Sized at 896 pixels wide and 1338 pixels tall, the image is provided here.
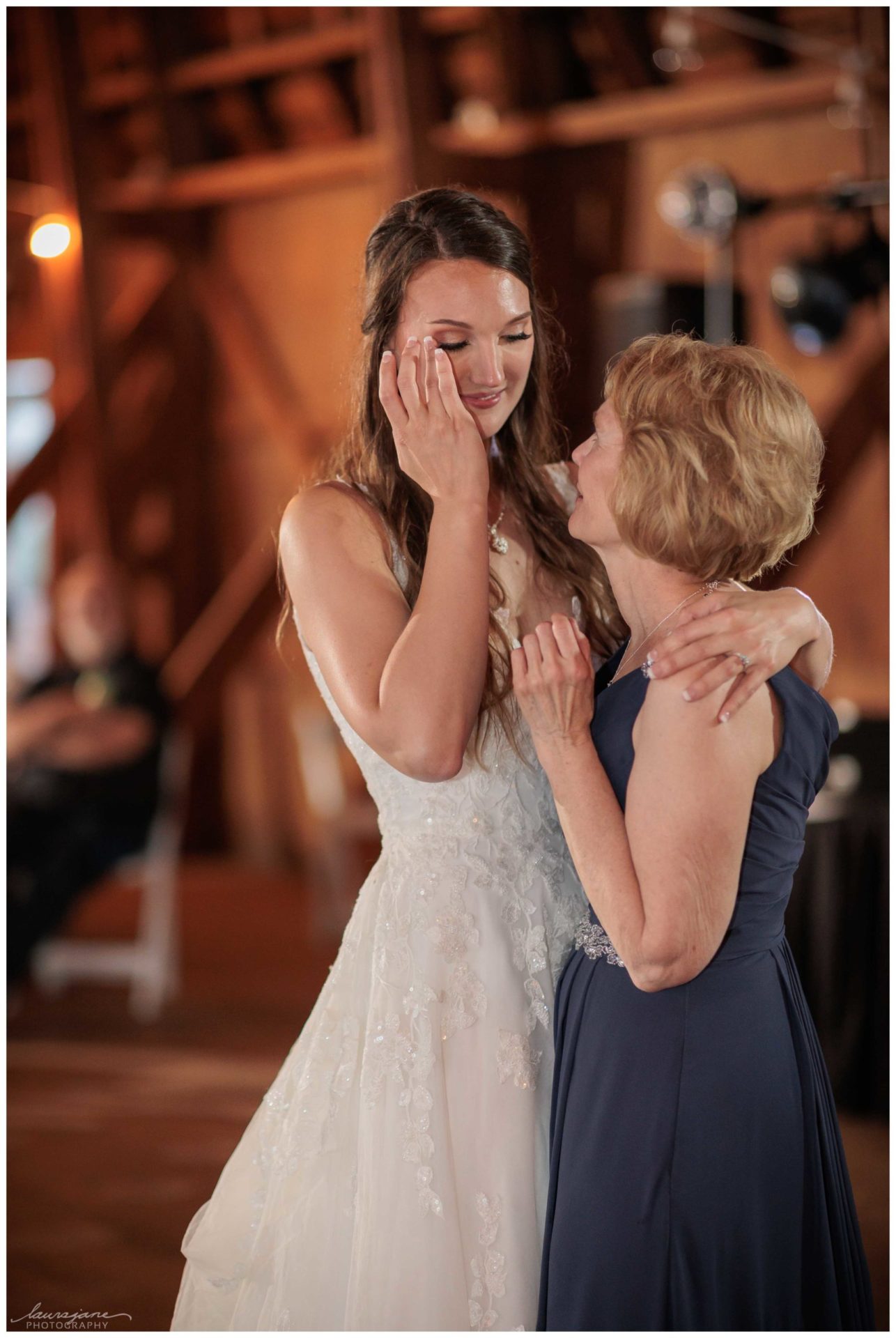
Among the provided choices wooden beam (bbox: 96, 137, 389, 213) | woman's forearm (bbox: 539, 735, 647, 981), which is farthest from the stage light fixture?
woman's forearm (bbox: 539, 735, 647, 981)

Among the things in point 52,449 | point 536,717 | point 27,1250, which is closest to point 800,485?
point 536,717

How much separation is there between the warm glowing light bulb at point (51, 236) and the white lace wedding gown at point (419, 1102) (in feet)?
15.5

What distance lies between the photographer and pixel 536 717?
1.48m

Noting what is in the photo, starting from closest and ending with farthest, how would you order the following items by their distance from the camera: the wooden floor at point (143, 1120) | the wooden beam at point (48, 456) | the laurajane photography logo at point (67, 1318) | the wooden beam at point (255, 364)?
the laurajane photography logo at point (67, 1318) < the wooden floor at point (143, 1120) < the wooden beam at point (255, 364) < the wooden beam at point (48, 456)

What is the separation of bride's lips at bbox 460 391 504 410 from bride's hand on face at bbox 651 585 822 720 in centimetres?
40

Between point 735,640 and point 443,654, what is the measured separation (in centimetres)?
34

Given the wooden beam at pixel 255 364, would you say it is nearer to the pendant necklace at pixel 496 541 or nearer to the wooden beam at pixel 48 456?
the wooden beam at pixel 48 456

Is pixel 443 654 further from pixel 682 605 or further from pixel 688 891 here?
pixel 688 891

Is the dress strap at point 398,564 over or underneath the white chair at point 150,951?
over

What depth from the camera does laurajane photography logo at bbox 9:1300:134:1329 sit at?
2.60 m

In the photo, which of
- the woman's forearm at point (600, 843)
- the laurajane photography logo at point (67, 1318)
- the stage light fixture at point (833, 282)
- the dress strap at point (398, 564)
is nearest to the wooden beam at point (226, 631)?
the stage light fixture at point (833, 282)

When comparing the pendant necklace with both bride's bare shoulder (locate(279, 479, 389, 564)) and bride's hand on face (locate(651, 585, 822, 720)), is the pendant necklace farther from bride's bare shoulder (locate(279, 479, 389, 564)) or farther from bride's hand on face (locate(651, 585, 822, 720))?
bride's hand on face (locate(651, 585, 822, 720))

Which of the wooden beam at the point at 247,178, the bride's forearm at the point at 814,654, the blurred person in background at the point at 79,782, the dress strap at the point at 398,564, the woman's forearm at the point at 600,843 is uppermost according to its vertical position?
the wooden beam at the point at 247,178

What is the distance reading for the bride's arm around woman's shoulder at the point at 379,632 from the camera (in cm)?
154
